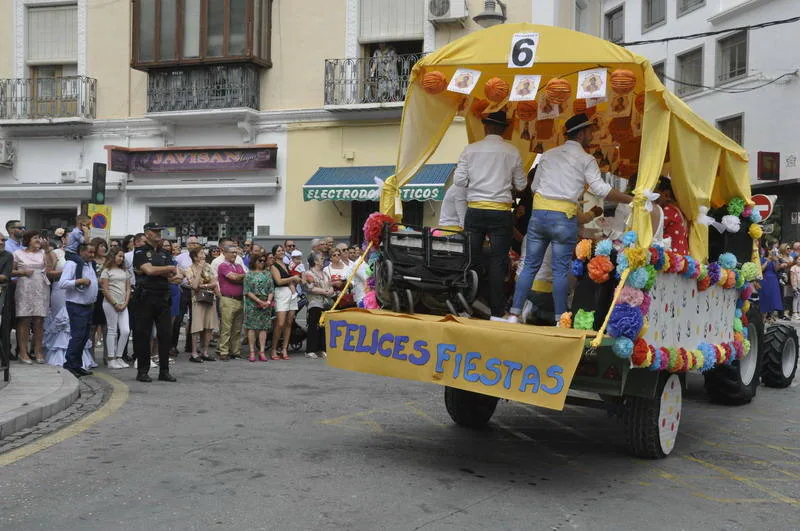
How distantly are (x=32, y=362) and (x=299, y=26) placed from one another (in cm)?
1333

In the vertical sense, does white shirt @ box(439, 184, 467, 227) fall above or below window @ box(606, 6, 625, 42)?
below

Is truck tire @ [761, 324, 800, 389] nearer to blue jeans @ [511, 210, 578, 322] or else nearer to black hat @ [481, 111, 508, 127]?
blue jeans @ [511, 210, 578, 322]

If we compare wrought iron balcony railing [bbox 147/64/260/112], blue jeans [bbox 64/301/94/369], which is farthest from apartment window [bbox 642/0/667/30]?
blue jeans [bbox 64/301/94/369]

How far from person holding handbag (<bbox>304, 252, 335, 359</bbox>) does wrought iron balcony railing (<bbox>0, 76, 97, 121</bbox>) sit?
485 inches

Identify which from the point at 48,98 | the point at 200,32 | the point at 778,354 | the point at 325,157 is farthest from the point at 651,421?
the point at 48,98

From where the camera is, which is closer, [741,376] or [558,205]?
[558,205]

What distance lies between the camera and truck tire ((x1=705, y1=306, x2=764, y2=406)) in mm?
9867

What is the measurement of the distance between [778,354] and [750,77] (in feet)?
73.0

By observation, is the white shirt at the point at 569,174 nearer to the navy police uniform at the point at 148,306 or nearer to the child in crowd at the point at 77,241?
the navy police uniform at the point at 148,306

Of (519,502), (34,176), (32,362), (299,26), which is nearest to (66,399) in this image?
(32,362)

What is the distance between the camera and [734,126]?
3209cm

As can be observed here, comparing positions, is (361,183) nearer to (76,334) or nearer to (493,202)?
(76,334)

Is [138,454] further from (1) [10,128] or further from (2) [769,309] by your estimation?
(1) [10,128]

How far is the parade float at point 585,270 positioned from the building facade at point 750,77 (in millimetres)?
20292
